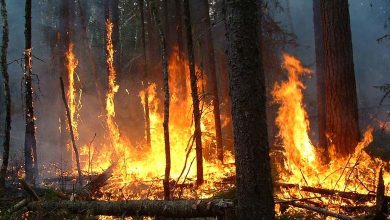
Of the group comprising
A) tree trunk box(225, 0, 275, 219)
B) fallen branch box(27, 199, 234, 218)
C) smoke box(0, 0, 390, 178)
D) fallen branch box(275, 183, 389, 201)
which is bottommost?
fallen branch box(275, 183, 389, 201)

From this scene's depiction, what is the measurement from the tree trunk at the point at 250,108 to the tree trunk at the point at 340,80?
5431 millimetres

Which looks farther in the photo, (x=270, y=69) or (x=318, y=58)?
(x=270, y=69)

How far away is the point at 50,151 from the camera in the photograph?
27.1m

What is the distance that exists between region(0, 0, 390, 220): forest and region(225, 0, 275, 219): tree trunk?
0.01 m

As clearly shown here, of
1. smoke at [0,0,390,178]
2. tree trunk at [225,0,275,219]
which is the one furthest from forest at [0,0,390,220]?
smoke at [0,0,390,178]

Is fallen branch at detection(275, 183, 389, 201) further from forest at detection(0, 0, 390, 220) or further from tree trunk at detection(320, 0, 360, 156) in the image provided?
tree trunk at detection(320, 0, 360, 156)

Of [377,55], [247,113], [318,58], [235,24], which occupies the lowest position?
[247,113]

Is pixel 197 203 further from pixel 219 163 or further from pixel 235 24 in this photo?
pixel 219 163

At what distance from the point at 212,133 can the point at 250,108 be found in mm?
11794

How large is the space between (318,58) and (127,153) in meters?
10.7

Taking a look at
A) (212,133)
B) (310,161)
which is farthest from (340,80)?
(212,133)

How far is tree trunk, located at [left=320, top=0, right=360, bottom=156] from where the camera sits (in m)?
9.12

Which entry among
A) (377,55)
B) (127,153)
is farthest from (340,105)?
(377,55)

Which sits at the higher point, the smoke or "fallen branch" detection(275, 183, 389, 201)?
the smoke
